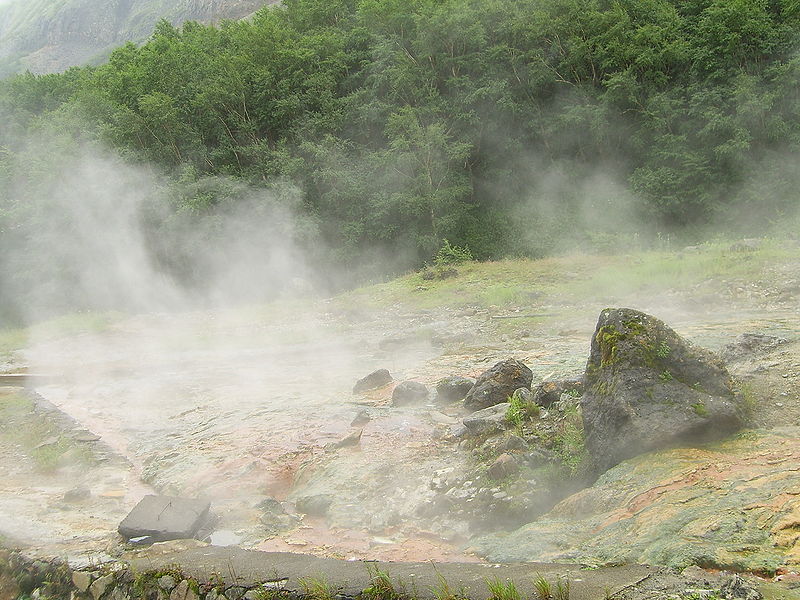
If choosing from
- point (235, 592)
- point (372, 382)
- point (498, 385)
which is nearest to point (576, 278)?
point (372, 382)

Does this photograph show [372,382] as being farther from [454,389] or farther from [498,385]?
[498,385]

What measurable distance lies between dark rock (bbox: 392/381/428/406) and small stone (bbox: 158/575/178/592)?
4.03 meters

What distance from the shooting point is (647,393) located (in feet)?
15.5

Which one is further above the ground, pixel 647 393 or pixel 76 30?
pixel 76 30

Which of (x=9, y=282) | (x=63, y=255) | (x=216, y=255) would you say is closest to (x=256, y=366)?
(x=216, y=255)

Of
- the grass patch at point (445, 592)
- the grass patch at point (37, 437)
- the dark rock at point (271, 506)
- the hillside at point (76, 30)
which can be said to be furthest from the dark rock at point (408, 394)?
the hillside at point (76, 30)

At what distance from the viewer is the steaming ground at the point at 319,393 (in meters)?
5.11

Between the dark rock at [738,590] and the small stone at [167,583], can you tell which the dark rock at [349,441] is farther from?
the dark rock at [738,590]

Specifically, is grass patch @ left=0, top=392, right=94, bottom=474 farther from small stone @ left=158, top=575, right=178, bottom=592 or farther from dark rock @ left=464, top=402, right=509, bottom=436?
dark rock @ left=464, top=402, right=509, bottom=436

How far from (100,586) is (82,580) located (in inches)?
8.2

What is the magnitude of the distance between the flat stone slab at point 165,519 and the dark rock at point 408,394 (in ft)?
10.1

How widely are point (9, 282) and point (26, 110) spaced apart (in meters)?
13.6

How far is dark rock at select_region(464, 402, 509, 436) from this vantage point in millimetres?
5973

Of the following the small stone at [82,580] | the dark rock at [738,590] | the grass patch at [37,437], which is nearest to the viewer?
the dark rock at [738,590]
